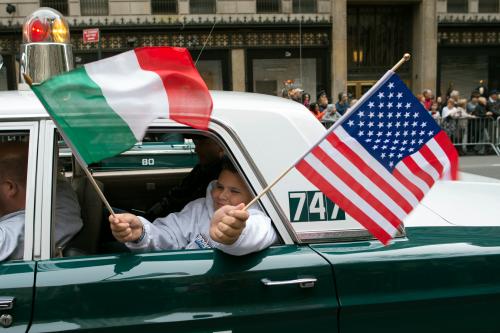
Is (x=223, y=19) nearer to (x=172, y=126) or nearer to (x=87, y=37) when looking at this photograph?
(x=87, y=37)

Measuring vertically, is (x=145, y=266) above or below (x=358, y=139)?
below

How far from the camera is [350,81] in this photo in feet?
71.8

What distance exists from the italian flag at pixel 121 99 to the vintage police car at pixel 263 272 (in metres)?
0.18

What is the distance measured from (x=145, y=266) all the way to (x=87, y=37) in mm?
6333

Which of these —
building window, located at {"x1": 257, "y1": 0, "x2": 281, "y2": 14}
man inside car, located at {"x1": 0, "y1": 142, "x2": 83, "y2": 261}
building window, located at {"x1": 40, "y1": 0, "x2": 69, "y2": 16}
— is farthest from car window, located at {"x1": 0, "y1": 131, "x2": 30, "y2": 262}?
building window, located at {"x1": 257, "y1": 0, "x2": 281, "y2": 14}

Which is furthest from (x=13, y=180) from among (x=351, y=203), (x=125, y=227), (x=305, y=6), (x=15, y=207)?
(x=305, y=6)

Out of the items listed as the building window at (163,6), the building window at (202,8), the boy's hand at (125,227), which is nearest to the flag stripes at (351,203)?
the boy's hand at (125,227)

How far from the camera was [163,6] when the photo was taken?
65.3ft

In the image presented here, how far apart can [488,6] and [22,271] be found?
79.9 feet

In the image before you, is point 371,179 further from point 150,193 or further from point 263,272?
point 150,193

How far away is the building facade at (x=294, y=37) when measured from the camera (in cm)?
1947

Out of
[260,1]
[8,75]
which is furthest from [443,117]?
[8,75]

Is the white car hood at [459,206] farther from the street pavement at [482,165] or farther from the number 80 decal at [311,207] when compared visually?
the street pavement at [482,165]

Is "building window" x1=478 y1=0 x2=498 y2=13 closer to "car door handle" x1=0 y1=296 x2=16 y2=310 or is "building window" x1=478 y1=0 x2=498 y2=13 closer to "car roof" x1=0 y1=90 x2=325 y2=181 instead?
"car roof" x1=0 y1=90 x2=325 y2=181
